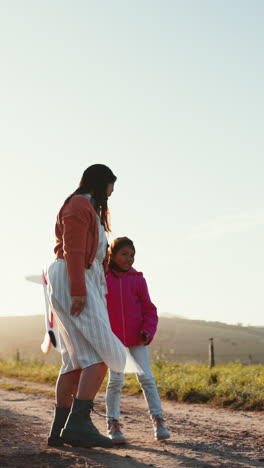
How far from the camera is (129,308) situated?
591 cm

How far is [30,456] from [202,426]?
2874mm

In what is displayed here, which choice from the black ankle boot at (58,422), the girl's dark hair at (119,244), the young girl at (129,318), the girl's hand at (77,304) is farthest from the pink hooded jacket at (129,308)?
the girl's hand at (77,304)

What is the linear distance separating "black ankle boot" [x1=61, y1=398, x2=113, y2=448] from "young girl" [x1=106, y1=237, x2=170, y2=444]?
105 cm

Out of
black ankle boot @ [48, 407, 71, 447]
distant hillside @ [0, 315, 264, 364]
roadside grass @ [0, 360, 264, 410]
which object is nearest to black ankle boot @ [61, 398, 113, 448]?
black ankle boot @ [48, 407, 71, 447]

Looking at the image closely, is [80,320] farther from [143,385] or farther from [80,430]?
[143,385]

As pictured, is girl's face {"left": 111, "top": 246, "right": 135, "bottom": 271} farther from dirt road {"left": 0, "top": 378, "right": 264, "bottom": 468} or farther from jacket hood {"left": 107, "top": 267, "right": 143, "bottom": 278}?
dirt road {"left": 0, "top": 378, "right": 264, "bottom": 468}

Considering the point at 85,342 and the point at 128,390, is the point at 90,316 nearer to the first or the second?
the point at 85,342

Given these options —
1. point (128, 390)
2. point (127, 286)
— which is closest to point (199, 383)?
point (128, 390)

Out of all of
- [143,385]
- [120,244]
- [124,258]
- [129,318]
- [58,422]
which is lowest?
[58,422]

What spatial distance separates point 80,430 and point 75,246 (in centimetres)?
129

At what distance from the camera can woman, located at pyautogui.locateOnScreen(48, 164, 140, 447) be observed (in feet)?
15.6

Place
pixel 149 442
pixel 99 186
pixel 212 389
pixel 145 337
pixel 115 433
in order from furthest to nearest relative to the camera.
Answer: pixel 212 389, pixel 145 337, pixel 149 442, pixel 115 433, pixel 99 186

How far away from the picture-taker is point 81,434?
15.5 feet

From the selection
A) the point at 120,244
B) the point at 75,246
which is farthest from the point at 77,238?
the point at 120,244
